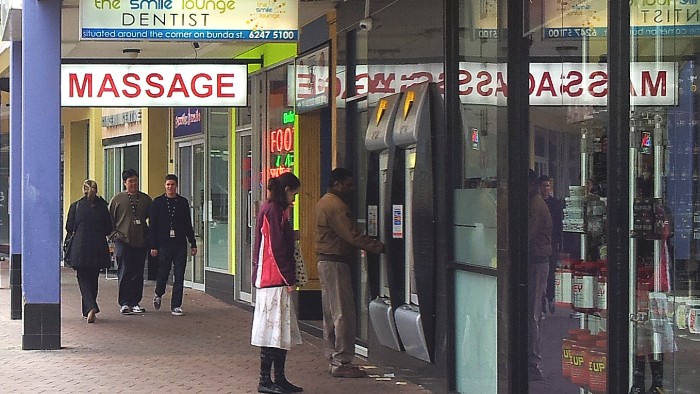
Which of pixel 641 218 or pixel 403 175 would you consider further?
pixel 403 175

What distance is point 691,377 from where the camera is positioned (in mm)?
6234

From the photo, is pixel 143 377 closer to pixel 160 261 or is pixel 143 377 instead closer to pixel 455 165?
pixel 455 165

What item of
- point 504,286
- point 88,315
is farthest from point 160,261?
point 504,286

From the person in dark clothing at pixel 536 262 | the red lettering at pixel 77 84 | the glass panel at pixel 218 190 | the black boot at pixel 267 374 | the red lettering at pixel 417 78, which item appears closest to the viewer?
the person in dark clothing at pixel 536 262

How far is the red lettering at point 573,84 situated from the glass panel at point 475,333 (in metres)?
1.68

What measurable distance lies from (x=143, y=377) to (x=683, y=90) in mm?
5937

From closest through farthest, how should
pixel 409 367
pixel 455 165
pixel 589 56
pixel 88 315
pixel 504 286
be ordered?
pixel 589 56 < pixel 504 286 < pixel 455 165 < pixel 409 367 < pixel 88 315

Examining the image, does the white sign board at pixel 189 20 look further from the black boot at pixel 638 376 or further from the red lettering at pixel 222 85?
the black boot at pixel 638 376

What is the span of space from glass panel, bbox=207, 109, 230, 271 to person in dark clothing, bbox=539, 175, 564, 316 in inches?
435

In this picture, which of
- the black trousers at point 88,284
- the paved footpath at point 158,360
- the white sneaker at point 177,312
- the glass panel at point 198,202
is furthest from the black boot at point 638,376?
the glass panel at point 198,202

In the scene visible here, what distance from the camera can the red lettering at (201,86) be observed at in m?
13.5

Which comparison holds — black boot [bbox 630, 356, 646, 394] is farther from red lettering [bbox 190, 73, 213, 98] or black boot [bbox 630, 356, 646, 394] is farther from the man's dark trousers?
the man's dark trousers

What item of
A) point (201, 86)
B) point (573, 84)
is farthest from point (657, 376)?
point (201, 86)

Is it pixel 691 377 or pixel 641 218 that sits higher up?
pixel 641 218
